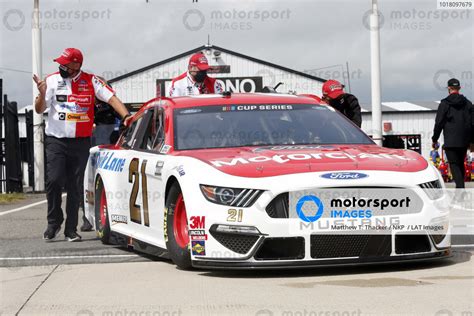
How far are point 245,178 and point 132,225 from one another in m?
2.12

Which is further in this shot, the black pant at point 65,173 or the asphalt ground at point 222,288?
the black pant at point 65,173

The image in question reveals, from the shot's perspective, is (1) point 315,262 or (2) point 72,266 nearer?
(1) point 315,262

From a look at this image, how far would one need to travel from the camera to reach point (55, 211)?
966 centimetres

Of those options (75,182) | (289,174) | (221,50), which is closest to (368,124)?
(221,50)

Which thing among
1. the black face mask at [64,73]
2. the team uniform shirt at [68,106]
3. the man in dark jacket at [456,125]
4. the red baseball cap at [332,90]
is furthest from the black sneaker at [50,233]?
the man in dark jacket at [456,125]

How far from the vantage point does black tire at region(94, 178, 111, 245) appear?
924 cm

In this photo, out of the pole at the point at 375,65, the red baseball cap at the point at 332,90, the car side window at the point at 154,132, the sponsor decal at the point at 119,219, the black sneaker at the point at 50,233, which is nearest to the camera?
the car side window at the point at 154,132

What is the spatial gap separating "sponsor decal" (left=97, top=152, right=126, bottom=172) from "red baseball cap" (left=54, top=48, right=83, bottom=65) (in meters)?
0.99

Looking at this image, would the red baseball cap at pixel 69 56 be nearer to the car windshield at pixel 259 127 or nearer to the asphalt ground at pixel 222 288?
the car windshield at pixel 259 127

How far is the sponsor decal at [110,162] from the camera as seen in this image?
8758mm

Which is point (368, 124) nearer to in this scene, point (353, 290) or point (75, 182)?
point (75, 182)

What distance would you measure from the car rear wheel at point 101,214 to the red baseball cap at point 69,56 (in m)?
1.21

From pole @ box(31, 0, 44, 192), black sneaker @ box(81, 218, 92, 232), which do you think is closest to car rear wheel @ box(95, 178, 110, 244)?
black sneaker @ box(81, 218, 92, 232)

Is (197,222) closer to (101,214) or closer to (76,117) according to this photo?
(101,214)
